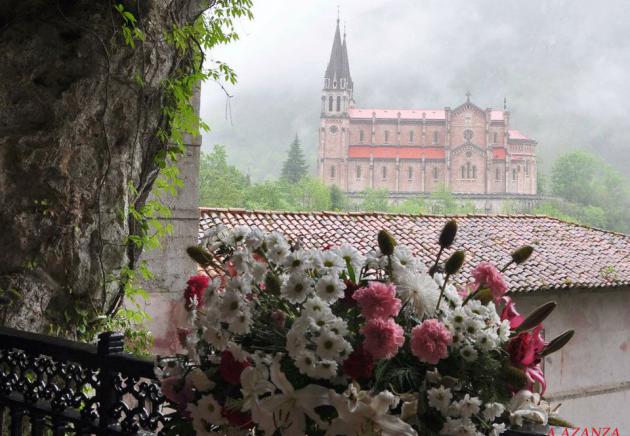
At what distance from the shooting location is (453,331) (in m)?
1.43

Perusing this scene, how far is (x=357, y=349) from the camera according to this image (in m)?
1.43

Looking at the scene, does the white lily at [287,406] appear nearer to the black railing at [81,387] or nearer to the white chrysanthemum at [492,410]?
the white chrysanthemum at [492,410]

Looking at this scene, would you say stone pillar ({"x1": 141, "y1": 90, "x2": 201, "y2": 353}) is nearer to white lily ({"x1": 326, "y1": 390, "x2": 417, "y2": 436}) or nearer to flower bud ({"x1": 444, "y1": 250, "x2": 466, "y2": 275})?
flower bud ({"x1": 444, "y1": 250, "x2": 466, "y2": 275})

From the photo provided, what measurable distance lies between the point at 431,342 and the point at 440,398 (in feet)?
0.34

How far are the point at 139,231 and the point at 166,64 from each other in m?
0.97

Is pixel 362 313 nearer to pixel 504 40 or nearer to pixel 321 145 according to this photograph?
pixel 321 145

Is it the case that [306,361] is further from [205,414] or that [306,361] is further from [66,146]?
[66,146]

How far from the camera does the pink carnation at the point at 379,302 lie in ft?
4.58

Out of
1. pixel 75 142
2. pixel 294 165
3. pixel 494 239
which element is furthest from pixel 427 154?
pixel 75 142

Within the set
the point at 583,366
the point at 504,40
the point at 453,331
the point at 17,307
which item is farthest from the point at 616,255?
the point at 504,40

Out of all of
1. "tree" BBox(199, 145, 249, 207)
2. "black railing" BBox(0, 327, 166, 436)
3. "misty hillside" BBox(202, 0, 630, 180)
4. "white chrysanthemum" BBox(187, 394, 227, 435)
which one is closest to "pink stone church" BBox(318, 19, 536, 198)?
"misty hillside" BBox(202, 0, 630, 180)

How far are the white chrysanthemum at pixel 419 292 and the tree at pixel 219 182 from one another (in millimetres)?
49395

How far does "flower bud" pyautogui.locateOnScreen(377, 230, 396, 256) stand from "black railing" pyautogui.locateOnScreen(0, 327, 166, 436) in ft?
2.45

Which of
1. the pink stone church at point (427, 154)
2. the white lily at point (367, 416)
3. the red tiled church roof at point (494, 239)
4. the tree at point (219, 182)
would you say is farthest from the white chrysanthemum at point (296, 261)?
the pink stone church at point (427, 154)
